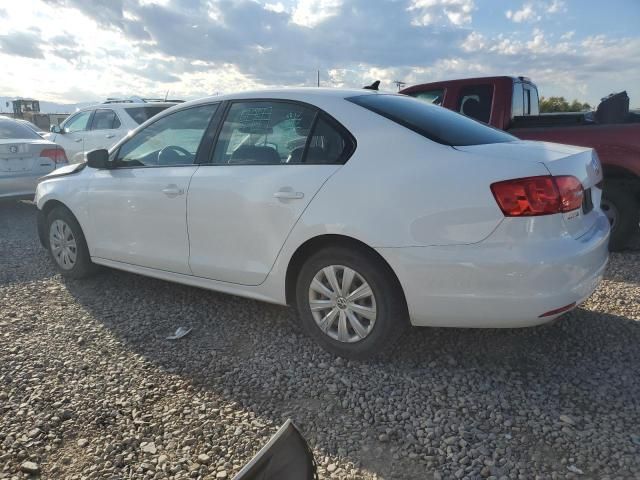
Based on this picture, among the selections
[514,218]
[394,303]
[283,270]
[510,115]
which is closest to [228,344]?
[283,270]

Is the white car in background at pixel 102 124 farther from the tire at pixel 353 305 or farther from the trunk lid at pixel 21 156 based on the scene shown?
the tire at pixel 353 305

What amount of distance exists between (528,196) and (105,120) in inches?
365

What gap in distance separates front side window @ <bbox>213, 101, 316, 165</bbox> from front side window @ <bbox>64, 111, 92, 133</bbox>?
→ 312 inches

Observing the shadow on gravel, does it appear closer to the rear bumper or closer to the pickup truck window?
the rear bumper

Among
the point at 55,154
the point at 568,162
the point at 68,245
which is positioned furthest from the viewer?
the point at 55,154

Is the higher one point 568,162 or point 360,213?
point 568,162

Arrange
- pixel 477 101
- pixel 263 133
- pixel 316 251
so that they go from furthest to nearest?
1. pixel 477 101
2. pixel 263 133
3. pixel 316 251

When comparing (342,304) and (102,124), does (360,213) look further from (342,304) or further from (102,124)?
(102,124)

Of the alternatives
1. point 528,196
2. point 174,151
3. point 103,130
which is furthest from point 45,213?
point 103,130

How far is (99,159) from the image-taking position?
4215 mm

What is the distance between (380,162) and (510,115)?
3.67 m

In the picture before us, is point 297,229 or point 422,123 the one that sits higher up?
point 422,123

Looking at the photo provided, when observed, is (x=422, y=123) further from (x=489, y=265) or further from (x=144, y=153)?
(x=144, y=153)

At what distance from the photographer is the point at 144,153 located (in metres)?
4.11
